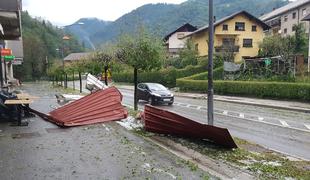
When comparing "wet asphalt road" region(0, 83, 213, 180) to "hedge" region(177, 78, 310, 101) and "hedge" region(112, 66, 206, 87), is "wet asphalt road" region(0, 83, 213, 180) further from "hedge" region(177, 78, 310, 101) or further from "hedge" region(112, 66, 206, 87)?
"hedge" region(112, 66, 206, 87)

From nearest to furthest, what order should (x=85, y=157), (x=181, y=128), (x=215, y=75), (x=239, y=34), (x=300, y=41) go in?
(x=85, y=157) < (x=181, y=128) < (x=215, y=75) < (x=300, y=41) < (x=239, y=34)

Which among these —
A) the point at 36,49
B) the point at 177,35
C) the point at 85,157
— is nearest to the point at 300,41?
the point at 177,35

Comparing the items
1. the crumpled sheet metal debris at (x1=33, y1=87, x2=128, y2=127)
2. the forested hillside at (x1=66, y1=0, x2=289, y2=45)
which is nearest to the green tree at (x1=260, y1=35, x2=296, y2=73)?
the crumpled sheet metal debris at (x1=33, y1=87, x2=128, y2=127)

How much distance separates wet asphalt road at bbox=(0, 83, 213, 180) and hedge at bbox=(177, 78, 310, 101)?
15.5 m

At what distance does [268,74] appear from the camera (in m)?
29.8

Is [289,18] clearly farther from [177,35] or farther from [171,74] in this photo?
[171,74]

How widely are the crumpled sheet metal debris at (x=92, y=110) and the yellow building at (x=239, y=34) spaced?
139ft

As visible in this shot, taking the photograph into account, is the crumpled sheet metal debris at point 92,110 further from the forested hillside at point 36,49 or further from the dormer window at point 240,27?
the forested hillside at point 36,49

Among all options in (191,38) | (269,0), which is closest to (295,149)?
(191,38)

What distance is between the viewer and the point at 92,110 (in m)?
12.6

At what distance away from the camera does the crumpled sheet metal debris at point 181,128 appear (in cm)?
831

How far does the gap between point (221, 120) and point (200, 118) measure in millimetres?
1090

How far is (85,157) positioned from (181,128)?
9.13ft

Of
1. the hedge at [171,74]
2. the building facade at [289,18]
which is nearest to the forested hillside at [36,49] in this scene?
the hedge at [171,74]
